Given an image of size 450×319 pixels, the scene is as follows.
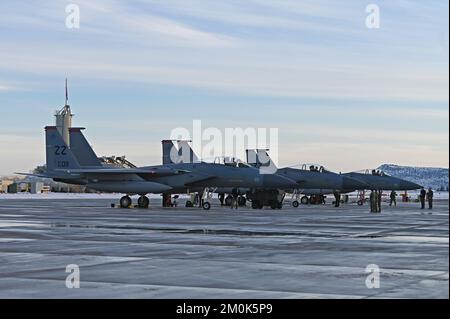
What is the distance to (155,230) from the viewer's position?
1934cm

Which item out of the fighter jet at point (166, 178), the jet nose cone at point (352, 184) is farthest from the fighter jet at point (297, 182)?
the fighter jet at point (166, 178)

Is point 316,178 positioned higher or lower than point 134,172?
lower

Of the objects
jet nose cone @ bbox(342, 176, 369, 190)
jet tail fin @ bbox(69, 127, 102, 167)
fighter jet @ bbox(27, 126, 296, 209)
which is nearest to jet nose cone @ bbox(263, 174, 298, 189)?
fighter jet @ bbox(27, 126, 296, 209)

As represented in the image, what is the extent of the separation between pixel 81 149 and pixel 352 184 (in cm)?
1701

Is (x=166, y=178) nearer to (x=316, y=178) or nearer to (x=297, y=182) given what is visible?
(x=297, y=182)

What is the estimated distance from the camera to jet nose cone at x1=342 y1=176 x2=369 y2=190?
43688mm

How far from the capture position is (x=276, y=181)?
1548 inches

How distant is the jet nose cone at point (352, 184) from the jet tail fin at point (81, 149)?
15.1m

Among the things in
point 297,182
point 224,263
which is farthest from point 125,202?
point 224,263

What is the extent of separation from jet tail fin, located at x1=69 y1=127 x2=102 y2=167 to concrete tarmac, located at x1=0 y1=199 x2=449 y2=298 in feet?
85.2

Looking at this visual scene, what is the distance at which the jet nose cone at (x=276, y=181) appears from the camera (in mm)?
39188
